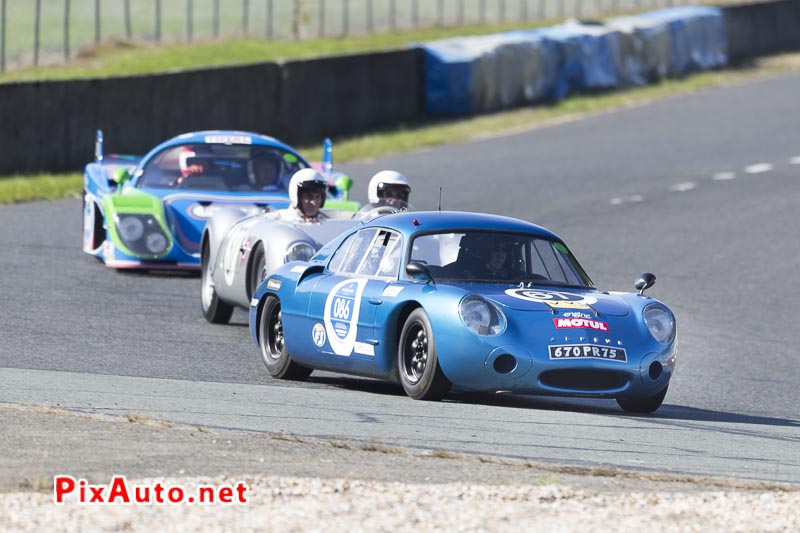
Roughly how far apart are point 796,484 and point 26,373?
4492 millimetres

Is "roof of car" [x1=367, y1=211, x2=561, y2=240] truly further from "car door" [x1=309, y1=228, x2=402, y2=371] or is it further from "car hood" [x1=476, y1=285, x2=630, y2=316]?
"car hood" [x1=476, y1=285, x2=630, y2=316]

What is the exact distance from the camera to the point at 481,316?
357 inches

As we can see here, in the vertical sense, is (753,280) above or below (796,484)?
below

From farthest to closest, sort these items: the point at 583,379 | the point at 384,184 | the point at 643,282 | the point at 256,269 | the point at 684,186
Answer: the point at 684,186 → the point at 384,184 → the point at 256,269 → the point at 643,282 → the point at 583,379

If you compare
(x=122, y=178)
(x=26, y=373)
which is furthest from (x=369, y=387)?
(x=122, y=178)

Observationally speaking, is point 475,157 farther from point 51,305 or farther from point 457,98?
point 51,305

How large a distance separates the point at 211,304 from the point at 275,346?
251 cm

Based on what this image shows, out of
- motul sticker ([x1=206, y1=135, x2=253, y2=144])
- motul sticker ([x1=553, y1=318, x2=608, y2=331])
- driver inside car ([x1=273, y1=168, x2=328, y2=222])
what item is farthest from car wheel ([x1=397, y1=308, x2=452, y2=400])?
motul sticker ([x1=206, y1=135, x2=253, y2=144])

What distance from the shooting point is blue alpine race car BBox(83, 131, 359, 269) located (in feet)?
49.6

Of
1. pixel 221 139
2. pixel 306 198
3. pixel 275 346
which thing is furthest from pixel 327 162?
pixel 275 346

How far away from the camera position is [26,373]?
368 inches

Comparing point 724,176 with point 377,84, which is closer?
point 724,176

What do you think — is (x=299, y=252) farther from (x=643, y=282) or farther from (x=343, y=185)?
(x=343, y=185)

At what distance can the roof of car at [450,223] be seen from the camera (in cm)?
1010
